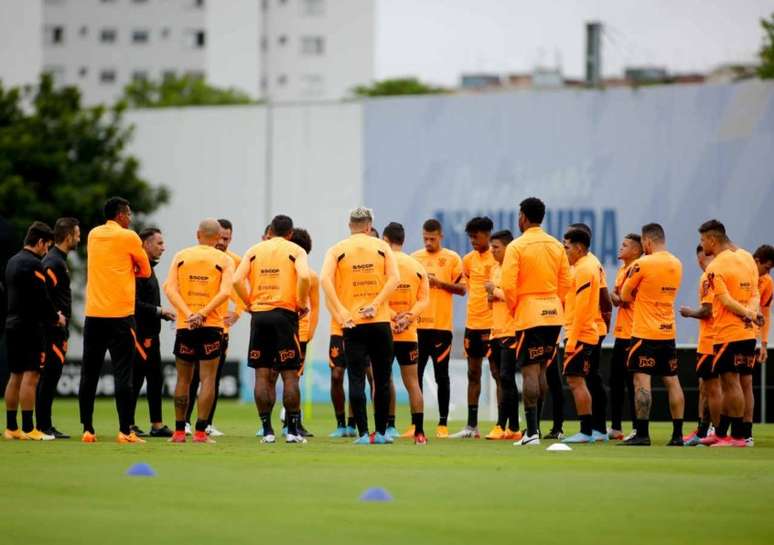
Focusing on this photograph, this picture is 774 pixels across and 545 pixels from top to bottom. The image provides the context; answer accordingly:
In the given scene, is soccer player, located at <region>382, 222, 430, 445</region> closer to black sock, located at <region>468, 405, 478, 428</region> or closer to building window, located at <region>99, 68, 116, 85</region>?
black sock, located at <region>468, 405, 478, 428</region>

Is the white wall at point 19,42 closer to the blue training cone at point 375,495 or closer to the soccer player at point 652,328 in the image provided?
the soccer player at point 652,328

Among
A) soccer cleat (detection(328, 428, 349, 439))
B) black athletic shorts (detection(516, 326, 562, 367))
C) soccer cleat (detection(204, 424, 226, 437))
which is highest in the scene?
black athletic shorts (detection(516, 326, 562, 367))

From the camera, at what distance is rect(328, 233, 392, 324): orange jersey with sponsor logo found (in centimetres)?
1612

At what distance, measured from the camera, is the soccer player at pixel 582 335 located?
657 inches

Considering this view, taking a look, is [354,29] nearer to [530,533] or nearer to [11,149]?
[11,149]

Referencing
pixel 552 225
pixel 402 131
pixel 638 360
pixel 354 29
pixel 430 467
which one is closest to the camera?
pixel 430 467

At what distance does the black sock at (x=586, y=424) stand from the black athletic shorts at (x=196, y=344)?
3884mm

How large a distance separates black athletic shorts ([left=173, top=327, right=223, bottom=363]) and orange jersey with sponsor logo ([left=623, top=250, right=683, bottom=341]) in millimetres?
4448

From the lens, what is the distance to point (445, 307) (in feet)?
61.9

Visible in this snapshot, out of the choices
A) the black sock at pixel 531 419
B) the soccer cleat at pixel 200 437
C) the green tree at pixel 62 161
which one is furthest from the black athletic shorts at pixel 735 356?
the green tree at pixel 62 161

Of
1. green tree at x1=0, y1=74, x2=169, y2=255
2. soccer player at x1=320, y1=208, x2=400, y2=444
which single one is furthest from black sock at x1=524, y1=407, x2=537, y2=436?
green tree at x1=0, y1=74, x2=169, y2=255

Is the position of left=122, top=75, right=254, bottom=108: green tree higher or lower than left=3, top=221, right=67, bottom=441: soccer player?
higher

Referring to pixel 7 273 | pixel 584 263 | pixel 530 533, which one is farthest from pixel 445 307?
pixel 530 533

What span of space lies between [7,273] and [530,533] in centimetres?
978
